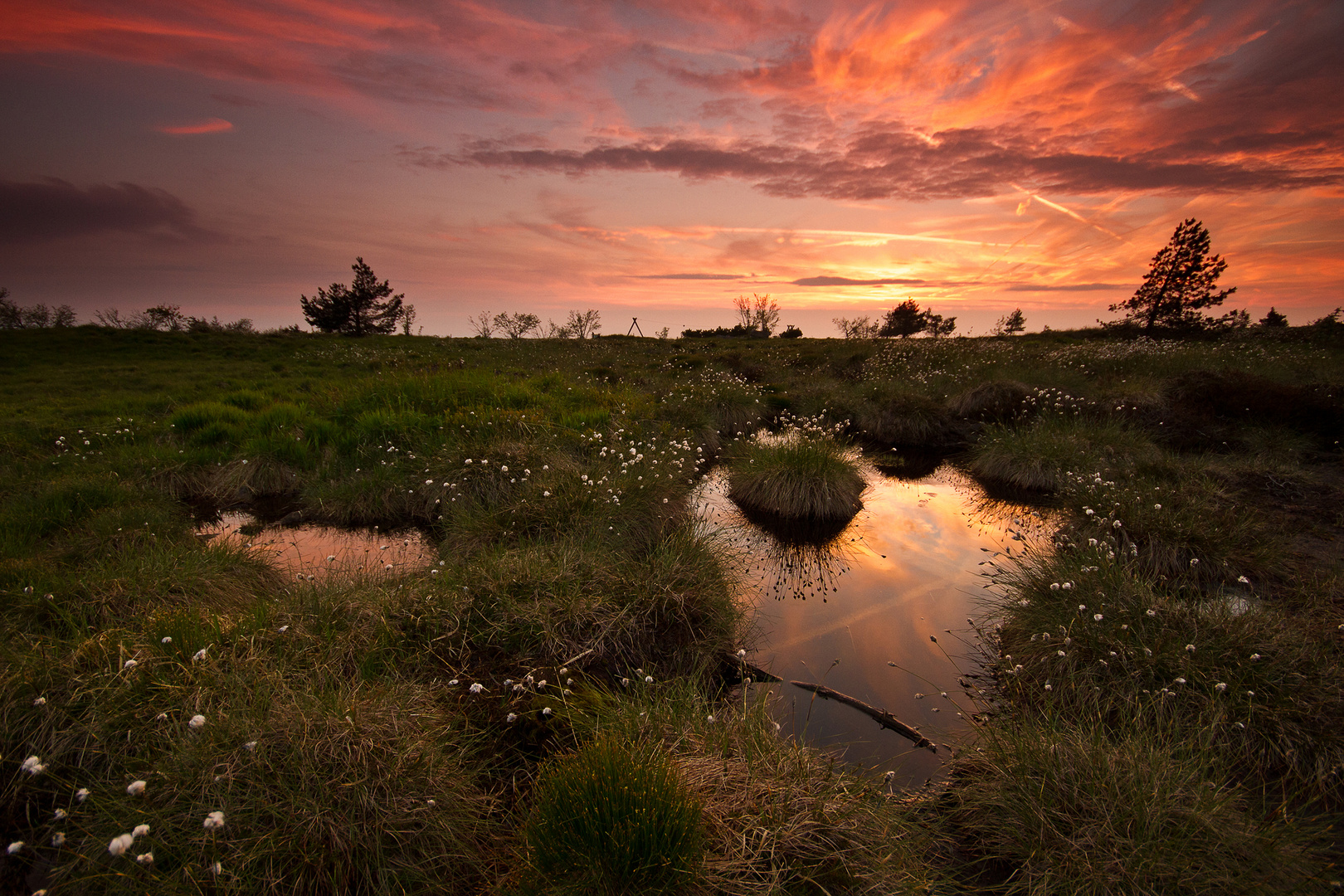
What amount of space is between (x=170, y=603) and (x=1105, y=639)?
8.41m

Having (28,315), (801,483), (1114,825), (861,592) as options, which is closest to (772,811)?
(1114,825)

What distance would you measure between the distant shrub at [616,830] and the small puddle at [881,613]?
6.27 feet

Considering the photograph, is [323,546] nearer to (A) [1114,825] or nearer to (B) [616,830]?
(B) [616,830]

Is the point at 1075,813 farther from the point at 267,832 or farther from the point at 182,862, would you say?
the point at 182,862

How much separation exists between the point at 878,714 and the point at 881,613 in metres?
1.90

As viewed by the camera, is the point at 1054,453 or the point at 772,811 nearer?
the point at 772,811

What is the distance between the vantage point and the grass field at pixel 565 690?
2.64m

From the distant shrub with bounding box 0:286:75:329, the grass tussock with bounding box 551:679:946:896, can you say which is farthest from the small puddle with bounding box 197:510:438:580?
the distant shrub with bounding box 0:286:75:329

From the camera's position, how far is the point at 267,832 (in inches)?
99.9

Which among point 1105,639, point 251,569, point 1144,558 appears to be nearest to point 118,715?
point 251,569

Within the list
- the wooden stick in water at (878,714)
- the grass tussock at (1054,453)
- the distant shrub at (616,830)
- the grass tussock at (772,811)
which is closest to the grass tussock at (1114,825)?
the grass tussock at (772,811)

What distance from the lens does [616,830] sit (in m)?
2.46

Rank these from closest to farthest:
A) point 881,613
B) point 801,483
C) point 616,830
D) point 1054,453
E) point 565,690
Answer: point 616,830 → point 565,690 → point 881,613 → point 801,483 → point 1054,453

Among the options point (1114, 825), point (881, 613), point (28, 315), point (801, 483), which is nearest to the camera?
point (1114, 825)
